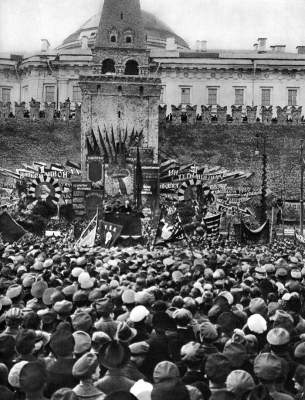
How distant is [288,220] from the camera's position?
5397cm

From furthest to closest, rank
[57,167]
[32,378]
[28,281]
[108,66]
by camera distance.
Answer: [108,66]
[57,167]
[28,281]
[32,378]

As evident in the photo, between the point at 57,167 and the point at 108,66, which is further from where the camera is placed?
the point at 108,66

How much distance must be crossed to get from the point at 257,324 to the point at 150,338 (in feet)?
4.53

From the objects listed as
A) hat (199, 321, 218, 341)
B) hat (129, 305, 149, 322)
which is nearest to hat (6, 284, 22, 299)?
hat (129, 305, 149, 322)

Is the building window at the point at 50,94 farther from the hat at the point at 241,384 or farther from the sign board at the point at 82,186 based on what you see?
the hat at the point at 241,384

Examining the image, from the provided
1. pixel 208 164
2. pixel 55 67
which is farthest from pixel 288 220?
pixel 55 67

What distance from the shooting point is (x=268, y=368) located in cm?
823

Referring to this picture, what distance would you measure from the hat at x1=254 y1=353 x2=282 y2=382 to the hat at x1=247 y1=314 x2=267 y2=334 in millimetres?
2190

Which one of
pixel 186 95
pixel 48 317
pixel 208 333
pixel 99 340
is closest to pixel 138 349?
pixel 99 340

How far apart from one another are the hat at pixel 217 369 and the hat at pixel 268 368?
28 cm

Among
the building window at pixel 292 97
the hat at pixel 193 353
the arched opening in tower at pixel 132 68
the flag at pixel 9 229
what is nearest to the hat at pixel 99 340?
the hat at pixel 193 353

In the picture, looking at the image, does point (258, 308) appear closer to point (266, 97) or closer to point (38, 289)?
point (38, 289)

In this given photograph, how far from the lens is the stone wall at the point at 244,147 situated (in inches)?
2249

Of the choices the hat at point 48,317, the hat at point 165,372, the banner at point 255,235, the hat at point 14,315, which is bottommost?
the banner at point 255,235
